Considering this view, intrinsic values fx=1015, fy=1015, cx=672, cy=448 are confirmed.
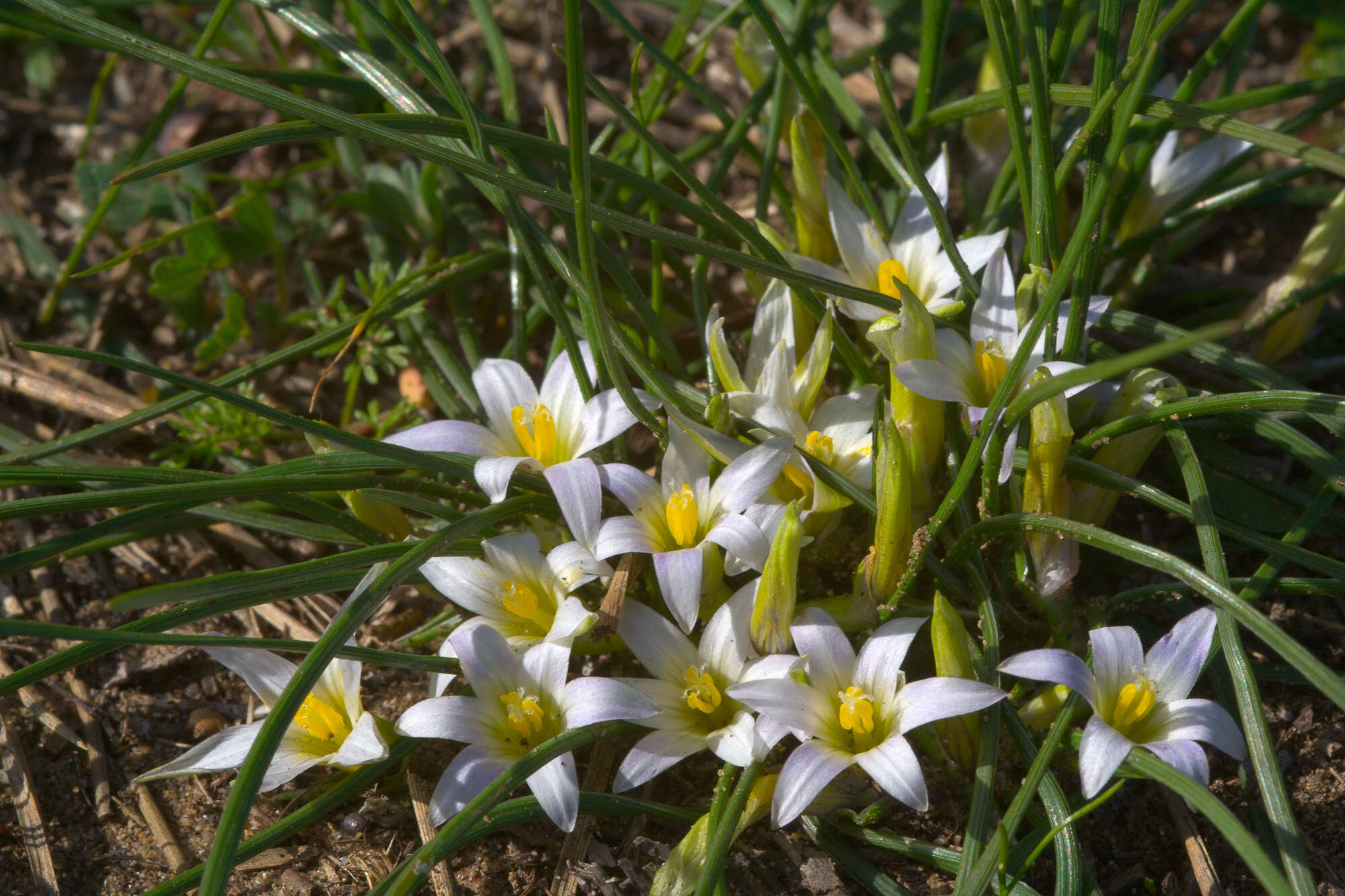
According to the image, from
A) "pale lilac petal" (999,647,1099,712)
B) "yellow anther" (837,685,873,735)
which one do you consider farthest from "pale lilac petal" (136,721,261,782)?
"pale lilac petal" (999,647,1099,712)

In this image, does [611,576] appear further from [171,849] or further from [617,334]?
[171,849]

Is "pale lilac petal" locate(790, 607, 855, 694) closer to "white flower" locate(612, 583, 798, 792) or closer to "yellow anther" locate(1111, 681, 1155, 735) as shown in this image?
"white flower" locate(612, 583, 798, 792)

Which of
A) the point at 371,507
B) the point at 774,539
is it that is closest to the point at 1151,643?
the point at 774,539

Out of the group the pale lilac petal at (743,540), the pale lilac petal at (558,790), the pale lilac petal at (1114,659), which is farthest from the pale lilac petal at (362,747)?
the pale lilac petal at (1114,659)

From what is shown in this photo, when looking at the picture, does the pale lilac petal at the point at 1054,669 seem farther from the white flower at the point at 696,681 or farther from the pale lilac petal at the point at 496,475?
the pale lilac petal at the point at 496,475

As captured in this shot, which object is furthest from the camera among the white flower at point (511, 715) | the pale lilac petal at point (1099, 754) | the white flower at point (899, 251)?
the white flower at point (899, 251)

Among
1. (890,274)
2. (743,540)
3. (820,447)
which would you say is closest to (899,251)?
(890,274)

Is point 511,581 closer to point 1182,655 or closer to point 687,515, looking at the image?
point 687,515
